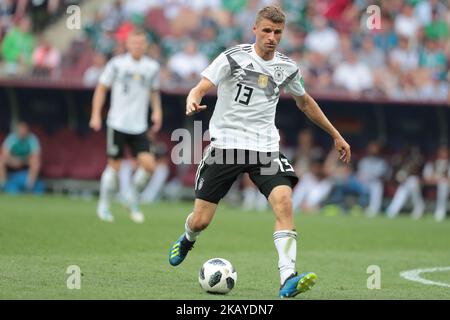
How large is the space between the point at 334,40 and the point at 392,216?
458 cm

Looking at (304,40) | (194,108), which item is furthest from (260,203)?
(194,108)

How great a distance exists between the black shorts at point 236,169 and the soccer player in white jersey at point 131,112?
6.40 metres

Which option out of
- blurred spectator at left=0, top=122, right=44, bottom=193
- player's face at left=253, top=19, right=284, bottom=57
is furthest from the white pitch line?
blurred spectator at left=0, top=122, right=44, bottom=193

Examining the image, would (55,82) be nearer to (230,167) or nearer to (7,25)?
(7,25)

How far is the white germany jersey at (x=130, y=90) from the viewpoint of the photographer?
14961 mm

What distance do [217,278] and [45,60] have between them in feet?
51.2

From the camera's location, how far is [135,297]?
736 cm

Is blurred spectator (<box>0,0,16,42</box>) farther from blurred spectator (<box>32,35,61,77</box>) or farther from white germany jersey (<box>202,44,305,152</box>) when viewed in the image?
white germany jersey (<box>202,44,305,152</box>)

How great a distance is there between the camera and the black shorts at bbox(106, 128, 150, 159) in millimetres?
14844

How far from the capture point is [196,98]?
7.86 meters

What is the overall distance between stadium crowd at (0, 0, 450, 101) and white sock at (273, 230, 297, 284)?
44.4 ft

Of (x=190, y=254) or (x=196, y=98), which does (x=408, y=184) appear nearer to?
(x=190, y=254)
